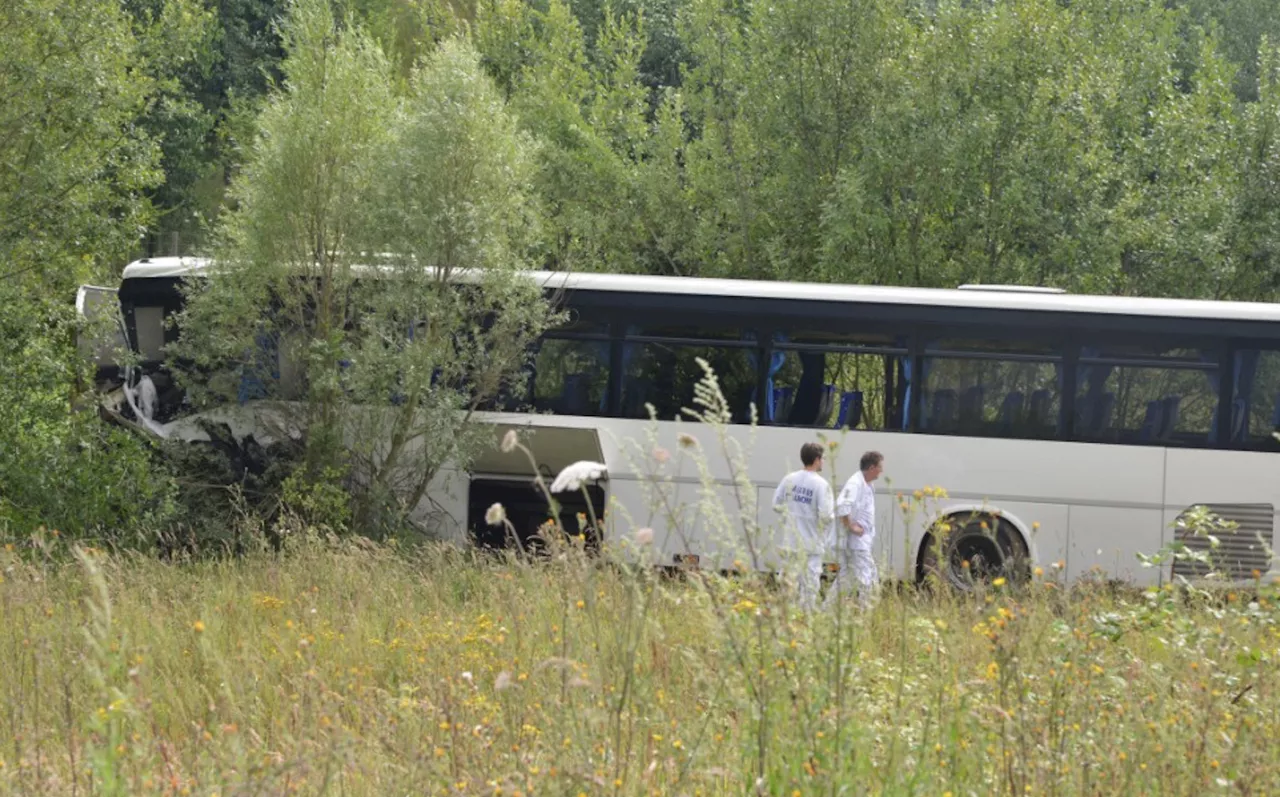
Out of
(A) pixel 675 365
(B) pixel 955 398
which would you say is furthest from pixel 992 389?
(A) pixel 675 365

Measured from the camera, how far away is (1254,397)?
15.3m

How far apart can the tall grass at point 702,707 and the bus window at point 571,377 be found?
7.30 metres

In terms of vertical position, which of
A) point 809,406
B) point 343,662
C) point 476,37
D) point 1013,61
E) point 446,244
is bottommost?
point 343,662

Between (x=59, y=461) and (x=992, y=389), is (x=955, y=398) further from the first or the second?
(x=59, y=461)

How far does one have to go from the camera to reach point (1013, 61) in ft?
72.4

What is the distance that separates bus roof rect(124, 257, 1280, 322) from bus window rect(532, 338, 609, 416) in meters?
0.62

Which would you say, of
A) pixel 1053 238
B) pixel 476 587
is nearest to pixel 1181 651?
pixel 476 587

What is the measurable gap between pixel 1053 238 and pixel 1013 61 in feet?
8.59

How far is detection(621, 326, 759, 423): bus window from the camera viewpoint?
51.4 ft

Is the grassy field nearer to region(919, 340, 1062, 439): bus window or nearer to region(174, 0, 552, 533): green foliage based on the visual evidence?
region(174, 0, 552, 533): green foliage

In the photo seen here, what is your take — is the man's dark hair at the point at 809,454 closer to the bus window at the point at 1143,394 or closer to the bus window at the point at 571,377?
the bus window at the point at 571,377

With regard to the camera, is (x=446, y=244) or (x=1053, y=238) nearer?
(x=446, y=244)

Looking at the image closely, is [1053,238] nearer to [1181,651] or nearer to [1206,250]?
[1206,250]

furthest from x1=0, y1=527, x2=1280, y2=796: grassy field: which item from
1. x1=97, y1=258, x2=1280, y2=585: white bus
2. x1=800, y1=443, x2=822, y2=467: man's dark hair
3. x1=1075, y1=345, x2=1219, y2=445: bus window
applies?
x1=1075, y1=345, x2=1219, y2=445: bus window
